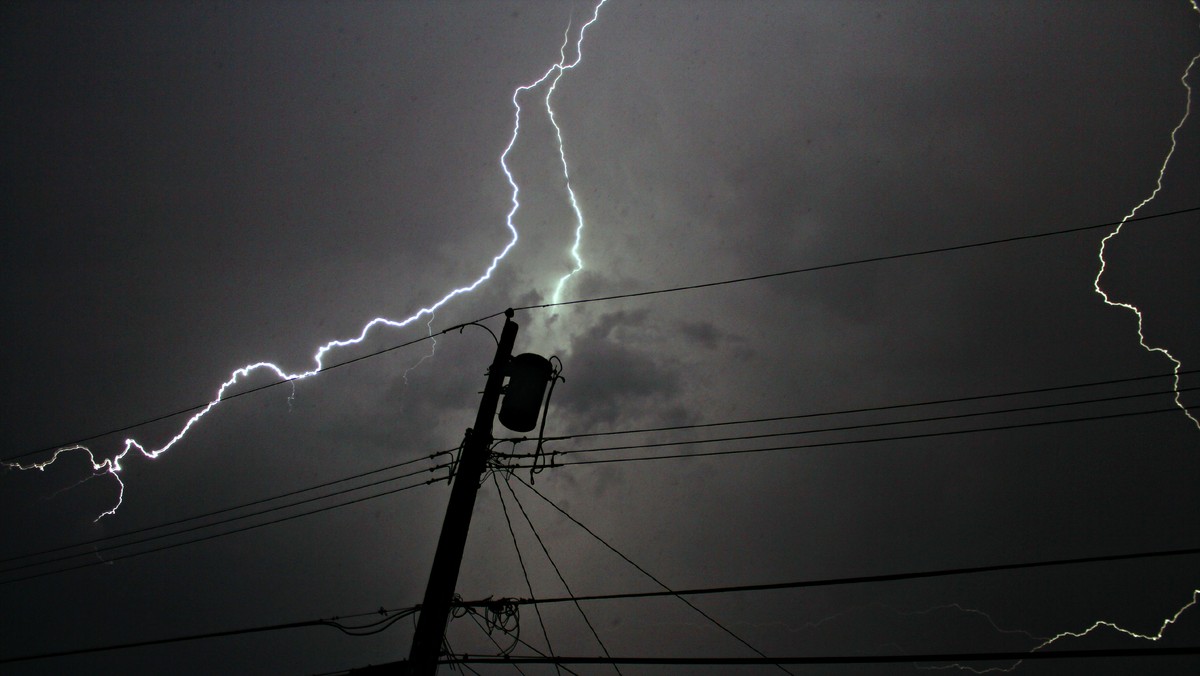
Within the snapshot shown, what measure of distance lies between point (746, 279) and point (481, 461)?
4.72 m

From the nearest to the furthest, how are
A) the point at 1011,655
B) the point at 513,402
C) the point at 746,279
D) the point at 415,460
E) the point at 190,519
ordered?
1. the point at 1011,655
2. the point at 513,402
3. the point at 415,460
4. the point at 746,279
5. the point at 190,519

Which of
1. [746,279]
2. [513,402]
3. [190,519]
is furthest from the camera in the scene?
[190,519]

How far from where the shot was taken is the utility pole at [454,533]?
19.1ft


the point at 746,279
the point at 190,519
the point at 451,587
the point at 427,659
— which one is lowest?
the point at 427,659

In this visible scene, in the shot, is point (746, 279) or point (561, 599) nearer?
point (561, 599)

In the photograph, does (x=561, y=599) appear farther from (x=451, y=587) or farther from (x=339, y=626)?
(x=339, y=626)

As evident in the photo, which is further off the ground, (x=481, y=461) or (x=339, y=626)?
(x=481, y=461)

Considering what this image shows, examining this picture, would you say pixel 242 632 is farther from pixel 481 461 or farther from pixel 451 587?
pixel 481 461

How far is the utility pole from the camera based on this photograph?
582 cm

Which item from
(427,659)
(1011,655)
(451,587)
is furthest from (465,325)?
(1011,655)

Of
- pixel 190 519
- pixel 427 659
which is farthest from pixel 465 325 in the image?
pixel 190 519

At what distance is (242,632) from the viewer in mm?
7070

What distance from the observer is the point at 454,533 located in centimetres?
638

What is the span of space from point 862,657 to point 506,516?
4.61 meters
